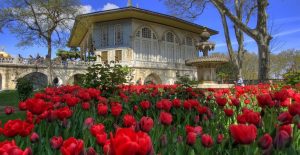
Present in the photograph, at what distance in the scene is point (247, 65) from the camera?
5056 cm

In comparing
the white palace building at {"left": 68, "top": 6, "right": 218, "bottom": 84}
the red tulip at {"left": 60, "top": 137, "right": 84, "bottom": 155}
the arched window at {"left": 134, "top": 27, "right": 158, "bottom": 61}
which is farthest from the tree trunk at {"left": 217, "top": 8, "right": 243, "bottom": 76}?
the red tulip at {"left": 60, "top": 137, "right": 84, "bottom": 155}

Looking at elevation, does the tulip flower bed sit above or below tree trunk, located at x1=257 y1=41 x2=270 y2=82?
below

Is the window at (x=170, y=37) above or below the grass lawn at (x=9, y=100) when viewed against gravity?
above

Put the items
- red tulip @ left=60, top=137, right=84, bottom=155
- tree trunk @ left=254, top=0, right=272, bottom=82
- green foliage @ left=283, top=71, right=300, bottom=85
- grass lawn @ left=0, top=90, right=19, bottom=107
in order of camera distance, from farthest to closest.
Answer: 1. tree trunk @ left=254, top=0, right=272, bottom=82
2. grass lawn @ left=0, top=90, right=19, bottom=107
3. green foliage @ left=283, top=71, right=300, bottom=85
4. red tulip @ left=60, top=137, right=84, bottom=155

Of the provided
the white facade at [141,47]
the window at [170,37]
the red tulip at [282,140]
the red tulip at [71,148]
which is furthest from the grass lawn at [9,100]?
the window at [170,37]

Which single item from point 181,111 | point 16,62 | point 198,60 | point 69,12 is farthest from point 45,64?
point 181,111

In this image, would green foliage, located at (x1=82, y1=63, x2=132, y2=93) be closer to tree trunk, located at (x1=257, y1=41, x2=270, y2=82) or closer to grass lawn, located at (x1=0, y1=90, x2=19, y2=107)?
grass lawn, located at (x1=0, y1=90, x2=19, y2=107)

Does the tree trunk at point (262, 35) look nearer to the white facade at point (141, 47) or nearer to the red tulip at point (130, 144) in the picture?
the white facade at point (141, 47)

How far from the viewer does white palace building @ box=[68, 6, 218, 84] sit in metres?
29.7

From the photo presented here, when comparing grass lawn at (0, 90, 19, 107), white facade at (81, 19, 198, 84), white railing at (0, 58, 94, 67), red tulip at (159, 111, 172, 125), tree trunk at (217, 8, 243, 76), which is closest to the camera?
red tulip at (159, 111, 172, 125)

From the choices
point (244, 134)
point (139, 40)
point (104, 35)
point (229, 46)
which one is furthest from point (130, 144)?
point (104, 35)

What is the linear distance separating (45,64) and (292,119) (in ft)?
102

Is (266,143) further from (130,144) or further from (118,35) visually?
(118,35)

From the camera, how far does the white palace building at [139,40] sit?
29.7m
